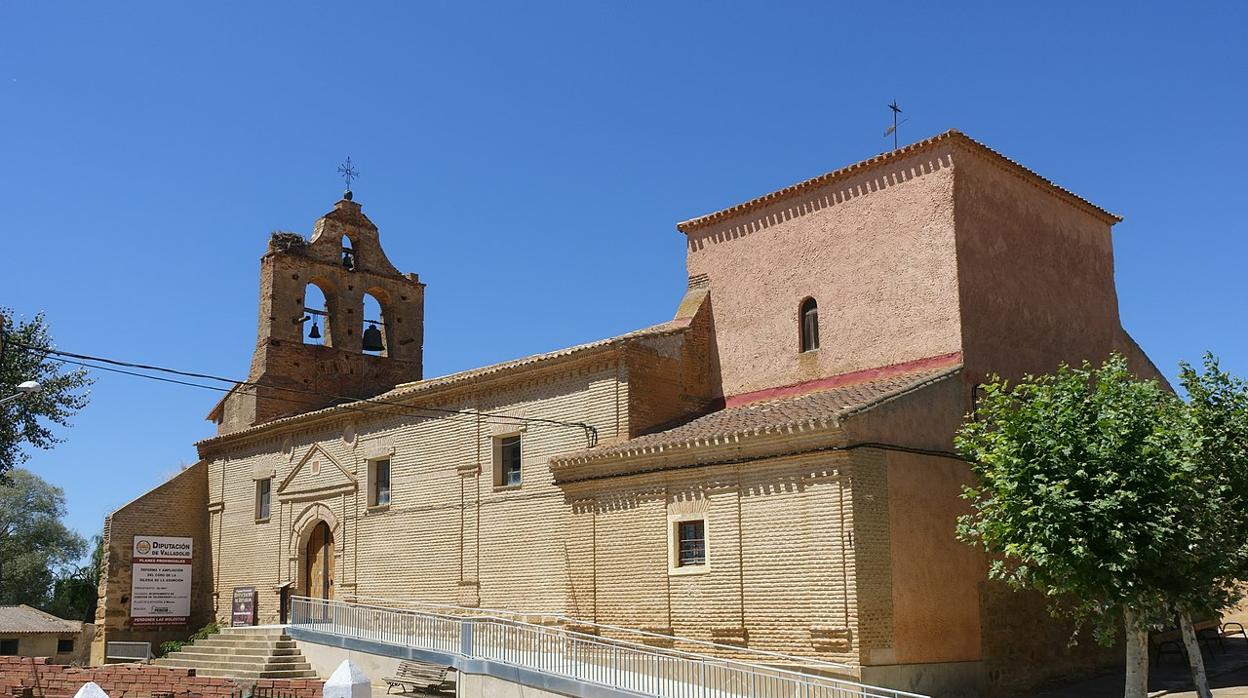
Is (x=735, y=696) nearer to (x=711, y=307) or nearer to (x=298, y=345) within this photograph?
(x=711, y=307)

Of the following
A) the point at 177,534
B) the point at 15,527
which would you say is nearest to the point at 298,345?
the point at 177,534

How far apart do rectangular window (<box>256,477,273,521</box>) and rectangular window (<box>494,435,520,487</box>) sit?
9.20 metres

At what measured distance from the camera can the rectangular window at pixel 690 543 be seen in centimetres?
1780

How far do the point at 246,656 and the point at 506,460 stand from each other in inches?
258

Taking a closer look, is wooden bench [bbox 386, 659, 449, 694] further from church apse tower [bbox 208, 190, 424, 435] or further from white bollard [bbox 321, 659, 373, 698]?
church apse tower [bbox 208, 190, 424, 435]

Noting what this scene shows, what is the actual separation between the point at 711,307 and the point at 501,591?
7.07 metres

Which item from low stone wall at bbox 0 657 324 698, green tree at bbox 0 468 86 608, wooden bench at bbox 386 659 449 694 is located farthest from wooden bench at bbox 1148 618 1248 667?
green tree at bbox 0 468 86 608

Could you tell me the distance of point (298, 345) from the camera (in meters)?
29.8

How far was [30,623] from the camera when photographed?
39031mm

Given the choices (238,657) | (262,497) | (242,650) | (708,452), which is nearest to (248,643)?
(242,650)

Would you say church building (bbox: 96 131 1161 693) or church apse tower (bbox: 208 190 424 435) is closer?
church building (bbox: 96 131 1161 693)

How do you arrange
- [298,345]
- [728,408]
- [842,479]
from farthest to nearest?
1. [298,345]
2. [728,408]
3. [842,479]

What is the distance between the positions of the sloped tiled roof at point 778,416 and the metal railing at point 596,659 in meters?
3.27

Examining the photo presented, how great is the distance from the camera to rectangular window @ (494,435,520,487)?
73.0 feet
